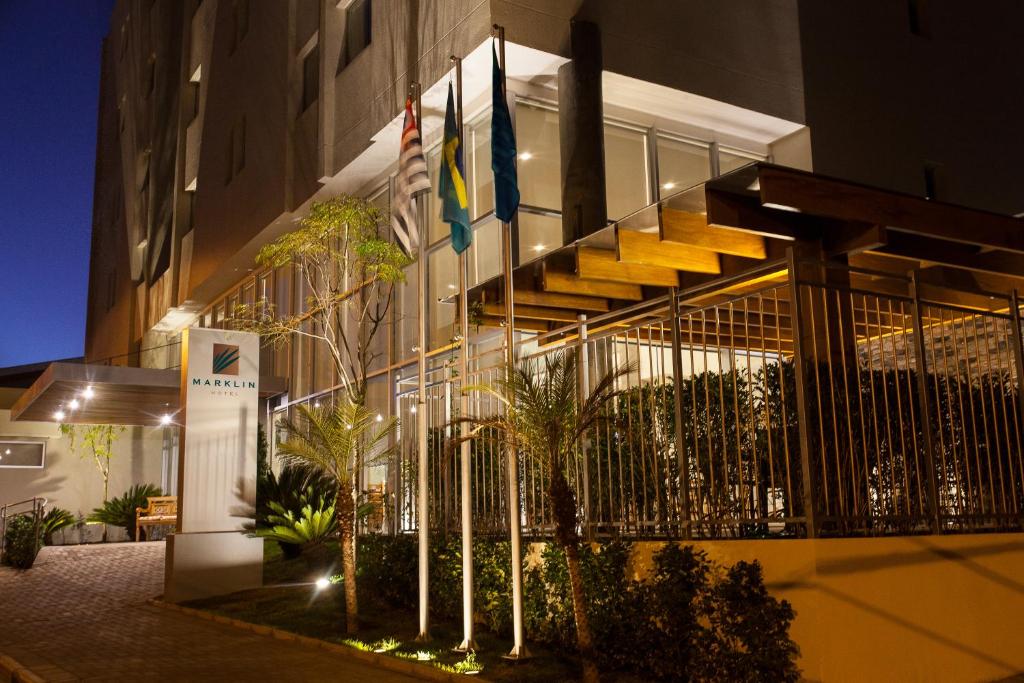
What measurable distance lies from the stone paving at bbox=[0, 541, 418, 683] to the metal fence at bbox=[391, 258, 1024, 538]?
2939 mm

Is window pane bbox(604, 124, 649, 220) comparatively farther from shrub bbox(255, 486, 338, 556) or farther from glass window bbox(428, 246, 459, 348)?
shrub bbox(255, 486, 338, 556)

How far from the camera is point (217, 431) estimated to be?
17.2m

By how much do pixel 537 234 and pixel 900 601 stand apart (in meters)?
9.93

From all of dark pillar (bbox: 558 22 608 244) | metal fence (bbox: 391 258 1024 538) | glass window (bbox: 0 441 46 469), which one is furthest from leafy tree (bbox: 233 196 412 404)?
glass window (bbox: 0 441 46 469)

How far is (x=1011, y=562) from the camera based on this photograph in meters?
9.04

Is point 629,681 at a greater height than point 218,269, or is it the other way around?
point 218,269

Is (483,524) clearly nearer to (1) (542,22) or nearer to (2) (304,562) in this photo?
(2) (304,562)

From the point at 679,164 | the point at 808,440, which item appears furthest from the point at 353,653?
the point at 679,164

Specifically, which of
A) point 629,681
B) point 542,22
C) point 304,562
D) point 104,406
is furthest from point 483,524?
point 104,406

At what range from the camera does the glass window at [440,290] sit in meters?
17.9

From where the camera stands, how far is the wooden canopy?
28.2ft

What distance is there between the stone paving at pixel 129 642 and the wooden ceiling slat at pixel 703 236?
4863 millimetres

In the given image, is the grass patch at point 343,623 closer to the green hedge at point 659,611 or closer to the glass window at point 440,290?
the green hedge at point 659,611

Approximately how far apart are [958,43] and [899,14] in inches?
58.3
